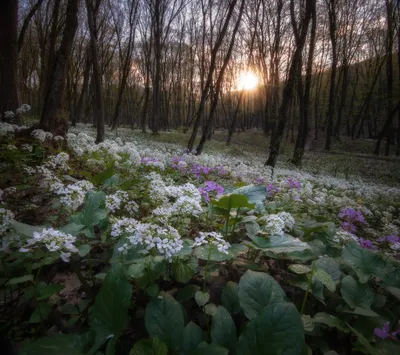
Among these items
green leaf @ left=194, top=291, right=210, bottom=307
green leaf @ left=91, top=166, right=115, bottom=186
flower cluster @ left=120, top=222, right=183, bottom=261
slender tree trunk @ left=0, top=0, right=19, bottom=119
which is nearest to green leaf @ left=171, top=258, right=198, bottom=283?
green leaf @ left=194, top=291, right=210, bottom=307

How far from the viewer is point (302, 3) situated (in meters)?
13.3

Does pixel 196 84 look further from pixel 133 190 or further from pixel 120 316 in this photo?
pixel 120 316

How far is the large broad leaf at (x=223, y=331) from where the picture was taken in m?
1.15

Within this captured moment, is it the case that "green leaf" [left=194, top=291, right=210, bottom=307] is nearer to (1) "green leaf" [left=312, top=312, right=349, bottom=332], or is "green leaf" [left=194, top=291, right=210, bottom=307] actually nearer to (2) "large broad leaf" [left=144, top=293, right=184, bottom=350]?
(2) "large broad leaf" [left=144, top=293, right=184, bottom=350]

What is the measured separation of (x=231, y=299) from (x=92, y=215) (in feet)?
3.70

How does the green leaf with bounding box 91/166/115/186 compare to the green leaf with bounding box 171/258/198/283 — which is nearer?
the green leaf with bounding box 171/258/198/283

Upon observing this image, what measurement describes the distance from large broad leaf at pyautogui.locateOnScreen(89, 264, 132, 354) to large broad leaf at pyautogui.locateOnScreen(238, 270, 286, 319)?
616 millimetres

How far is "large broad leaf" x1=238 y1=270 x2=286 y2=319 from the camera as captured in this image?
129 centimetres

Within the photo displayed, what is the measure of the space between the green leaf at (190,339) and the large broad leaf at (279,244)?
718 millimetres

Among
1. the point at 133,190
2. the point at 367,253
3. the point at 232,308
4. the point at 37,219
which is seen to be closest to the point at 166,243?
the point at 232,308

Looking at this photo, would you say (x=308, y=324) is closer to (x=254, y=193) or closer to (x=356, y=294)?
(x=356, y=294)

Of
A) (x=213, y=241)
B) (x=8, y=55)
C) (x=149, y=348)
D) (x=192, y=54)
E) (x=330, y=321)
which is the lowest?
(x=330, y=321)

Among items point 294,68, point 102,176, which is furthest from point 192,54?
point 102,176

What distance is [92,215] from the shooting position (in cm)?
174
